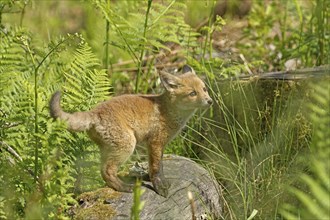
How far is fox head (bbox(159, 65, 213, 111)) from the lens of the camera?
6445 millimetres

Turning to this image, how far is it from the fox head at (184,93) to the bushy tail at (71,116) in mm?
1031

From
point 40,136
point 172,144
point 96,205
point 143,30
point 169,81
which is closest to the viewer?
point 40,136

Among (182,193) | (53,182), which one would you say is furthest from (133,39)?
(53,182)

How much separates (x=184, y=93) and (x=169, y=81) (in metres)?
0.17

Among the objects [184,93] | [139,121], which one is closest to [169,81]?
[184,93]

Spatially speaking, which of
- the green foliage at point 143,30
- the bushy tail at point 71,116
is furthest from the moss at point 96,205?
the green foliage at point 143,30

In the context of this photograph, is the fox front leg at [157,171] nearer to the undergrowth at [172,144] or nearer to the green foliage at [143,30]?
the undergrowth at [172,144]

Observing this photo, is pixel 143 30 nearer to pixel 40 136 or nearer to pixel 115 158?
pixel 115 158

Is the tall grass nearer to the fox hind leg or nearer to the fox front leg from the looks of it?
the fox front leg

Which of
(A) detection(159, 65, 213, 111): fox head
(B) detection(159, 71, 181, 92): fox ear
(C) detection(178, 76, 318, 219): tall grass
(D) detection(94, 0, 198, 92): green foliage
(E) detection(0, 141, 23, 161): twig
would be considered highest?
(D) detection(94, 0, 198, 92): green foliage

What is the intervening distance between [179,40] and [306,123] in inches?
86.9

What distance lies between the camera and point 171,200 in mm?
5785

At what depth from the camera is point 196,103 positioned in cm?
648

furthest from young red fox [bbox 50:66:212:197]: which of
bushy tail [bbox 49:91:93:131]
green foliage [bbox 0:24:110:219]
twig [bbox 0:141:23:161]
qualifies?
twig [bbox 0:141:23:161]
